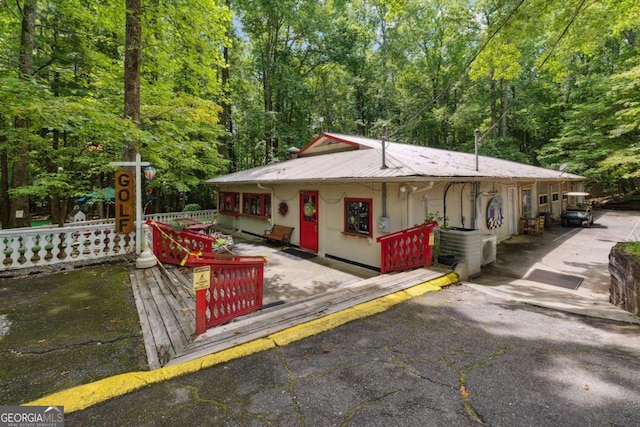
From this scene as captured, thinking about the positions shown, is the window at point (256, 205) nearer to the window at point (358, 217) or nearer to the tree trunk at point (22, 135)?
the window at point (358, 217)

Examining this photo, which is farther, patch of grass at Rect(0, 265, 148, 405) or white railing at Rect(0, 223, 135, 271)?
white railing at Rect(0, 223, 135, 271)

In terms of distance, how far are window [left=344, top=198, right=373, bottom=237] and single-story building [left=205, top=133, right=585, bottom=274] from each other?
0.03 meters

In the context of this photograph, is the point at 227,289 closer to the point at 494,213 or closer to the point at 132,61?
the point at 132,61

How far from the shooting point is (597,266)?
8.05m

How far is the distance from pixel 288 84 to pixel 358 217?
18269 mm

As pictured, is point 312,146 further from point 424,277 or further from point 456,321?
point 456,321

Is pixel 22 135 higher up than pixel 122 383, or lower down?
higher up

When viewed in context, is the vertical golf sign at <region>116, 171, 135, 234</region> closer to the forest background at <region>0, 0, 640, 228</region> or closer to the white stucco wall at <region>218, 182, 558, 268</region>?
the forest background at <region>0, 0, 640, 228</region>

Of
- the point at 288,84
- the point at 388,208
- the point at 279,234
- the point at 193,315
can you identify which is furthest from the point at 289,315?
the point at 288,84

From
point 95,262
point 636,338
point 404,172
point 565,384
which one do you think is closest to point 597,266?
point 636,338

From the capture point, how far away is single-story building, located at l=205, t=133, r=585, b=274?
7344mm

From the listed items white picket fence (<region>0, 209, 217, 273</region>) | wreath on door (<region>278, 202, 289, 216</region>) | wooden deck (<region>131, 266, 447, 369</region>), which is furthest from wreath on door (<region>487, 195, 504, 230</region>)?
white picket fence (<region>0, 209, 217, 273</region>)

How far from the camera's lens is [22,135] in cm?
752

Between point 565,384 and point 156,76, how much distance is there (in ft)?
45.6
